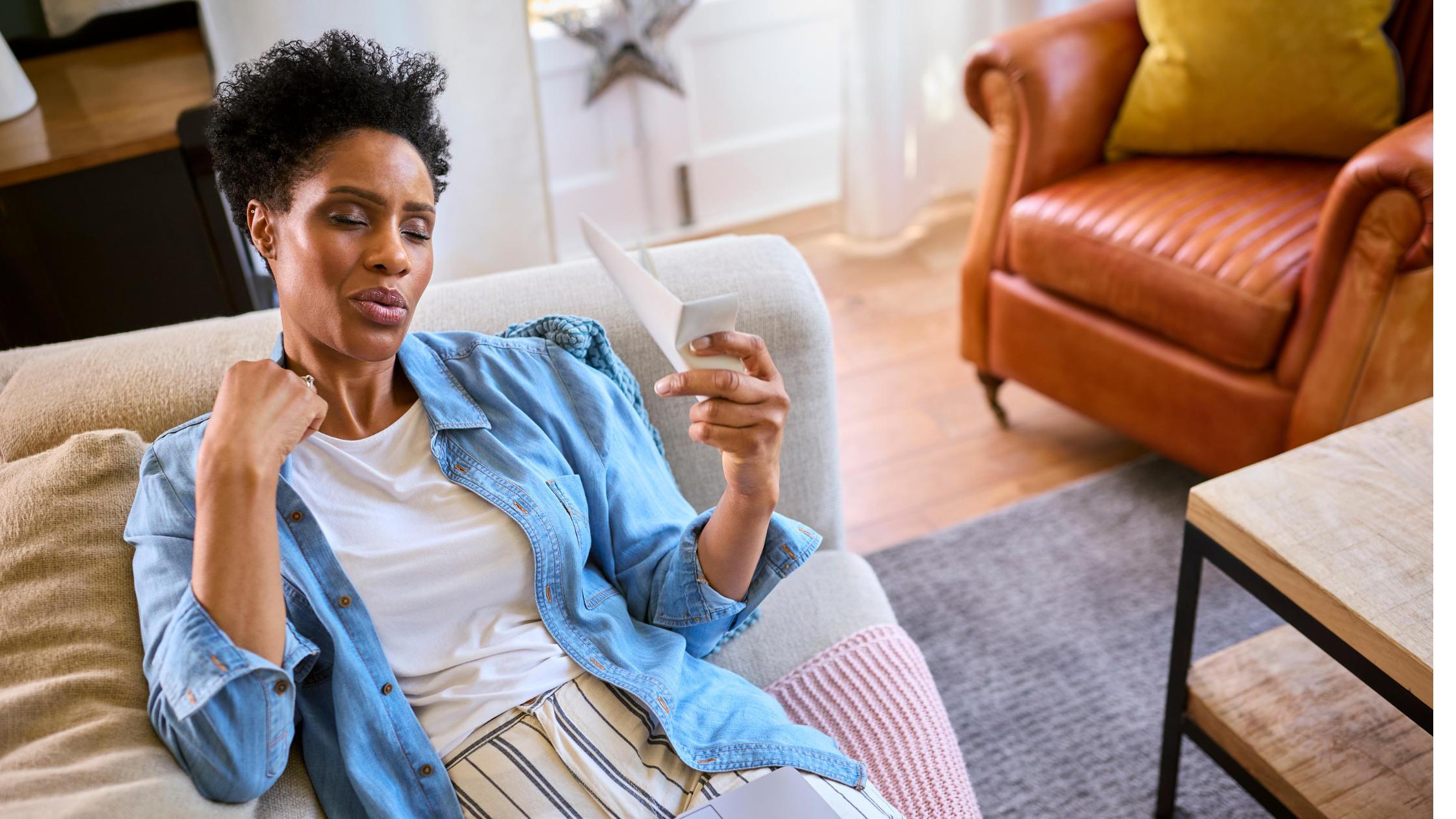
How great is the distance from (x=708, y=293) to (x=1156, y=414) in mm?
1022

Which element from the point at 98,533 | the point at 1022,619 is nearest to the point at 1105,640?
the point at 1022,619

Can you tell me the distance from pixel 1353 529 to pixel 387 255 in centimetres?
99

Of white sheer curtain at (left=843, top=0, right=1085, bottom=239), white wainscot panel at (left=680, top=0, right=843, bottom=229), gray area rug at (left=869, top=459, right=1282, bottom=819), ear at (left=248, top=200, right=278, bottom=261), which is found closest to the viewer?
ear at (left=248, top=200, right=278, bottom=261)

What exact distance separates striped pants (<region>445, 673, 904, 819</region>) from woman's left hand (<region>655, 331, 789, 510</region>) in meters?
0.26

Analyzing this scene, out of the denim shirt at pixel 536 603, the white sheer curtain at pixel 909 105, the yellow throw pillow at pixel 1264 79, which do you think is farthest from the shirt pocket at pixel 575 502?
the white sheer curtain at pixel 909 105

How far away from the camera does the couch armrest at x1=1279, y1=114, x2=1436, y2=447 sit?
1475 mm

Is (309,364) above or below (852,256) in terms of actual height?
above

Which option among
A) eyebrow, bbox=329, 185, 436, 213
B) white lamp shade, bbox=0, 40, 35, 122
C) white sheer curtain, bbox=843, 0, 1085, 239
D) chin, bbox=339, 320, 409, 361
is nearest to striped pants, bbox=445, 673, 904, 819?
chin, bbox=339, 320, 409, 361

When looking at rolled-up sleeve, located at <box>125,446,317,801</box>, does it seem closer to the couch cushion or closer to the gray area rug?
the gray area rug

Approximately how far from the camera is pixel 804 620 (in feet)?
3.87

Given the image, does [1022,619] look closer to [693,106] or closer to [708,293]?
[708,293]

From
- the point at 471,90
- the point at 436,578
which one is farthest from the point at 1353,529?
the point at 471,90

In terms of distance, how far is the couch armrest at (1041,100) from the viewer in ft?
6.46

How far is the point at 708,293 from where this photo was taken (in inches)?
47.6
